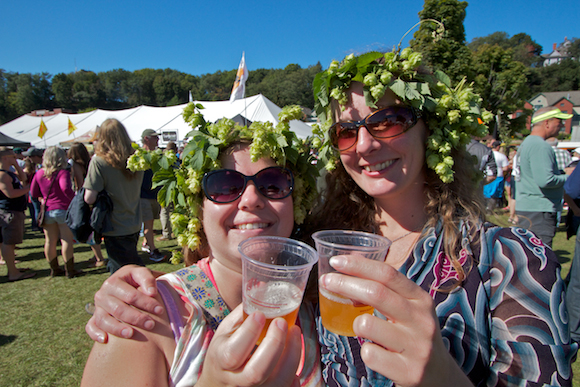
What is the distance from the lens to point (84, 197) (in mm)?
4559

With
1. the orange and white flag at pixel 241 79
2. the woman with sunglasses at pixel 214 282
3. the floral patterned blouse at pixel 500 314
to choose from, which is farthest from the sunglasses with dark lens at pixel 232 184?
the orange and white flag at pixel 241 79

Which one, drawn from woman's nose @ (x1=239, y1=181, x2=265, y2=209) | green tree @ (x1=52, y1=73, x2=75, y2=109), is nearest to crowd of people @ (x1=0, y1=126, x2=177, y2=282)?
woman's nose @ (x1=239, y1=181, x2=265, y2=209)

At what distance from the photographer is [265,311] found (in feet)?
3.71

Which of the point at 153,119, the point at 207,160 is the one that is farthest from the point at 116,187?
the point at 153,119

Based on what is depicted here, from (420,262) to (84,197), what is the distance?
4.77 metres

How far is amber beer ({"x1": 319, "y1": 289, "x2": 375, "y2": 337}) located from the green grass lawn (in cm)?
141

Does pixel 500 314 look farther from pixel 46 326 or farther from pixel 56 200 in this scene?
pixel 56 200

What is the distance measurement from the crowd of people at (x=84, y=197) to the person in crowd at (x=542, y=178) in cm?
607

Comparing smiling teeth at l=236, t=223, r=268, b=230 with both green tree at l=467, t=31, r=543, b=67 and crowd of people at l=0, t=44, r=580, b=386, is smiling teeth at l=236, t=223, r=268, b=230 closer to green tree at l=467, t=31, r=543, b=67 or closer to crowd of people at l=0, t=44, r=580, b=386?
crowd of people at l=0, t=44, r=580, b=386

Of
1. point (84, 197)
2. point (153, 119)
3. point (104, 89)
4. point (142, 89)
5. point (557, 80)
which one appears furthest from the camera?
point (142, 89)

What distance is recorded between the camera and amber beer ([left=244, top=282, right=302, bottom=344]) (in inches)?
→ 44.5

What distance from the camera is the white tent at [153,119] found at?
47.8 feet

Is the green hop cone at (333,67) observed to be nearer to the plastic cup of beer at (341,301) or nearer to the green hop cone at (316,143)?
the green hop cone at (316,143)

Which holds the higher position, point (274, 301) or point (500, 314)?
point (274, 301)
